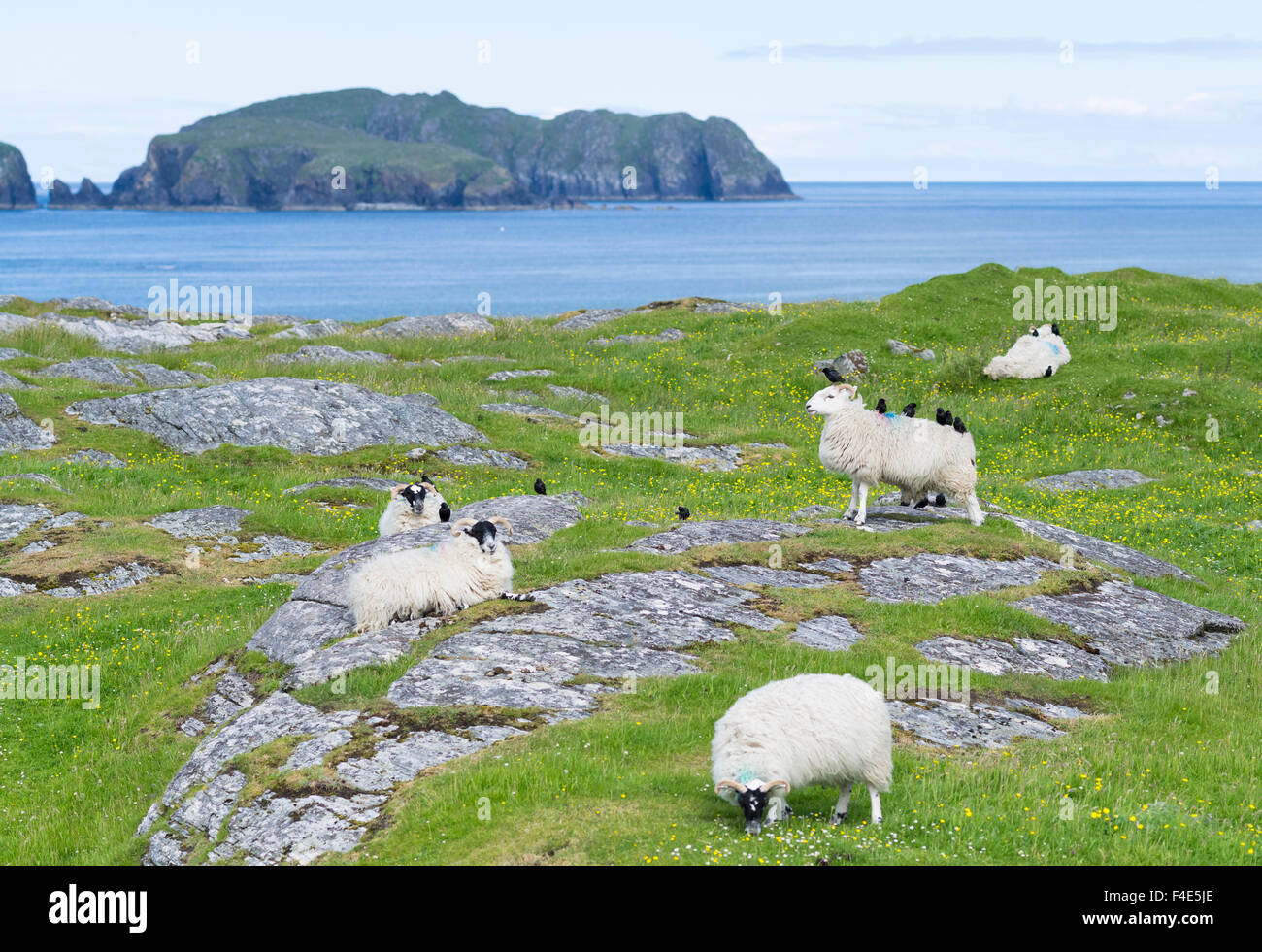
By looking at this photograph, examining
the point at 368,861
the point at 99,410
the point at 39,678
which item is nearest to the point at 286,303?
the point at 99,410

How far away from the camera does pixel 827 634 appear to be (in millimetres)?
17297

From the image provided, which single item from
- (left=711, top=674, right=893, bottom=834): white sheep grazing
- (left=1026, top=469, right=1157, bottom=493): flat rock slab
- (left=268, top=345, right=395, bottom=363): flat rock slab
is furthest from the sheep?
(left=268, top=345, right=395, bottom=363): flat rock slab

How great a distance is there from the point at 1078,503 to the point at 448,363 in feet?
87.1

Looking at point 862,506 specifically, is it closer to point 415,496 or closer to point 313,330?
point 415,496

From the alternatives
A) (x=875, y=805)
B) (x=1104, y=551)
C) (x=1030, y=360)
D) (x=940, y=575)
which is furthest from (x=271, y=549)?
(x=1030, y=360)

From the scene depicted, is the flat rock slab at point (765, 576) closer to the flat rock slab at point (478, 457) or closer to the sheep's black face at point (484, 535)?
the sheep's black face at point (484, 535)

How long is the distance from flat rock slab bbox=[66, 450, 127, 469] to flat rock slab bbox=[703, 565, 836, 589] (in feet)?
63.0

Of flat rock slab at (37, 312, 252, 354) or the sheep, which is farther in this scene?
flat rock slab at (37, 312, 252, 354)

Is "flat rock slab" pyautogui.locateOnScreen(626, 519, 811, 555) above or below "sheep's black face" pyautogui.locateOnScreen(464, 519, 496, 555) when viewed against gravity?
below

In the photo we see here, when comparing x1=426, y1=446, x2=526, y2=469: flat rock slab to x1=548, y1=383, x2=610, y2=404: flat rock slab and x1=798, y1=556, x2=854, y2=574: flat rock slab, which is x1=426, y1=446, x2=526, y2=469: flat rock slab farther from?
x1=798, y1=556, x2=854, y2=574: flat rock slab

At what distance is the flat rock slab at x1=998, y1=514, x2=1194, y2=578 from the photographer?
2325cm

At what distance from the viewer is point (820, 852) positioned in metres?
10.1

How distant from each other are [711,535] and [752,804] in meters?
11.2

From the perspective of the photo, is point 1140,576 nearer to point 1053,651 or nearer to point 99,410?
point 1053,651
